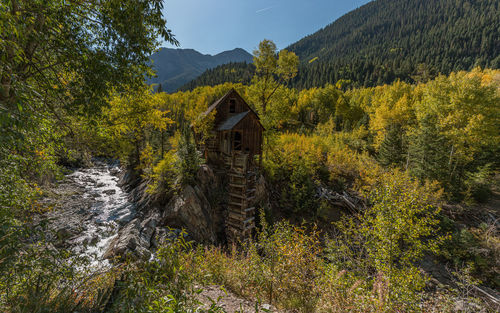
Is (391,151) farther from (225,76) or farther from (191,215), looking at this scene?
(225,76)

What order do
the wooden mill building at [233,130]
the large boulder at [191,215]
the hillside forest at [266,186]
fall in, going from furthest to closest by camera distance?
the wooden mill building at [233,130] < the large boulder at [191,215] < the hillside forest at [266,186]

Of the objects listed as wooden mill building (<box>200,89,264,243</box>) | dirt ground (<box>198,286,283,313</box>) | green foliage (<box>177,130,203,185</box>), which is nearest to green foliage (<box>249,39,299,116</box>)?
wooden mill building (<box>200,89,264,243</box>)

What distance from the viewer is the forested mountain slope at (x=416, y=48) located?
263 ft

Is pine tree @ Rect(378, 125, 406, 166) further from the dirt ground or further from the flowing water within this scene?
the flowing water

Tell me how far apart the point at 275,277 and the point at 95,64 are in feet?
22.5

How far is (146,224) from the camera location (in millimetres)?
11469

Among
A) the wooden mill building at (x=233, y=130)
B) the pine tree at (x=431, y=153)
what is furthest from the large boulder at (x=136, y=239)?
the pine tree at (x=431, y=153)

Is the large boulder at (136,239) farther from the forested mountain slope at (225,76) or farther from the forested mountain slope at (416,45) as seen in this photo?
the forested mountain slope at (225,76)

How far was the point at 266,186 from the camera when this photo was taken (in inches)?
651

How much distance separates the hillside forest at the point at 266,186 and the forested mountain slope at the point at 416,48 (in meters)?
24.9

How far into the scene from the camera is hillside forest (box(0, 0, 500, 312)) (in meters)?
3.04

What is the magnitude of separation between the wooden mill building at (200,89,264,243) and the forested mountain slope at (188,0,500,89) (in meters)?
28.7

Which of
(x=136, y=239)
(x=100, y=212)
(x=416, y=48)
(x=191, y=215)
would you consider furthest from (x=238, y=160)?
(x=416, y=48)

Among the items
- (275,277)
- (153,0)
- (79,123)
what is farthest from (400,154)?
(79,123)
